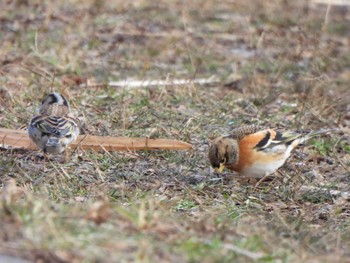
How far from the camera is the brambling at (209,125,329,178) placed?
6.91 m

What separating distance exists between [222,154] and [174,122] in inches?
57.1

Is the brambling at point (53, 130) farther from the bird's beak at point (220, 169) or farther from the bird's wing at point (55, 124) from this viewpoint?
the bird's beak at point (220, 169)

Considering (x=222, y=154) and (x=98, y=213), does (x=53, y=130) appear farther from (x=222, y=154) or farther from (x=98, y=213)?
(x=98, y=213)

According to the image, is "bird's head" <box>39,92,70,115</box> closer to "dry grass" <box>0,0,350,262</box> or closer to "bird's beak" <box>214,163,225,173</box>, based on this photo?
"dry grass" <box>0,0,350,262</box>

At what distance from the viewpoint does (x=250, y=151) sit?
709 centimetres

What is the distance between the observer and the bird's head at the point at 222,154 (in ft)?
22.6

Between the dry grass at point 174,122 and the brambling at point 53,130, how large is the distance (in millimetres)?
151

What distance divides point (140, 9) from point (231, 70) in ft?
8.50

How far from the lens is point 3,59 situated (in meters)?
9.77

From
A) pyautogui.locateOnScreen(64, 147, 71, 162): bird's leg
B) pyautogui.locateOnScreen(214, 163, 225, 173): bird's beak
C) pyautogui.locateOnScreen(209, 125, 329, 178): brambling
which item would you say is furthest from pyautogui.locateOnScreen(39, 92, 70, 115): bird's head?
pyautogui.locateOnScreen(214, 163, 225, 173): bird's beak

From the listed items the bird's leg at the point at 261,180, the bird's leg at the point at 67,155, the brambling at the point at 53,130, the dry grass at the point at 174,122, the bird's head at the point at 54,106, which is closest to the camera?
the dry grass at the point at 174,122

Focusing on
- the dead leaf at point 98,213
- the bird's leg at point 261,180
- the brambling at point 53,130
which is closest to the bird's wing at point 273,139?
the bird's leg at point 261,180

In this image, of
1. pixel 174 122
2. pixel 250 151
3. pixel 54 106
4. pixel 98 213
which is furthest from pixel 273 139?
pixel 98 213

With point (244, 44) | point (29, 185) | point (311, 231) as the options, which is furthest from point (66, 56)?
point (311, 231)
